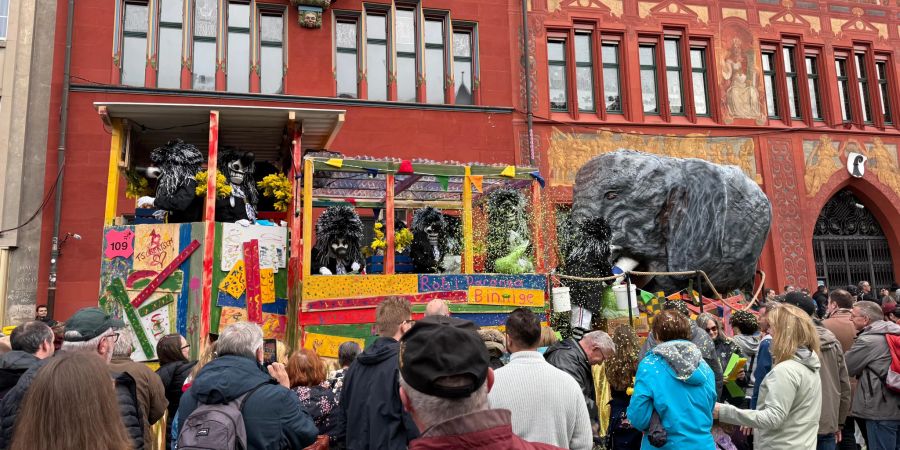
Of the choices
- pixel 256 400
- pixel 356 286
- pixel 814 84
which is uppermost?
pixel 814 84

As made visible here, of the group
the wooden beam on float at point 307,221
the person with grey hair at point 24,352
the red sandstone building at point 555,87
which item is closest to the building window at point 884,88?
the red sandstone building at point 555,87

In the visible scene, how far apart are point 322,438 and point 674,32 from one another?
19089 mm

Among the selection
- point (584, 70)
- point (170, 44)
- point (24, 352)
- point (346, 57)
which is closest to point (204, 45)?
point (170, 44)

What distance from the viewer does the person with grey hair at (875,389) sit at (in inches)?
227

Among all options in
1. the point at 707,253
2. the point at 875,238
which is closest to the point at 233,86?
the point at 707,253

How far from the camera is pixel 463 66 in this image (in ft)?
60.6

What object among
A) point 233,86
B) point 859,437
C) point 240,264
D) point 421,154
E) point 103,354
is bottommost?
point 859,437

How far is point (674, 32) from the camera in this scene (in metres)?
20.5

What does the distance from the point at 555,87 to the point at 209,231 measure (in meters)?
13.3

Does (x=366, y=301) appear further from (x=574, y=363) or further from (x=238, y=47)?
(x=238, y=47)

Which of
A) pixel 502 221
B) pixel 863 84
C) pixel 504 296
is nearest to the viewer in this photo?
pixel 504 296

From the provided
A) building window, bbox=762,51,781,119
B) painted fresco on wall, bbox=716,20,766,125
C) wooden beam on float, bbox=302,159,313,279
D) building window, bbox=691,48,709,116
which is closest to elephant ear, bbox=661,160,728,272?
building window, bbox=691,48,709,116

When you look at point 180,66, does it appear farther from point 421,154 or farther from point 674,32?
point 674,32

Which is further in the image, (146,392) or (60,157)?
(60,157)
